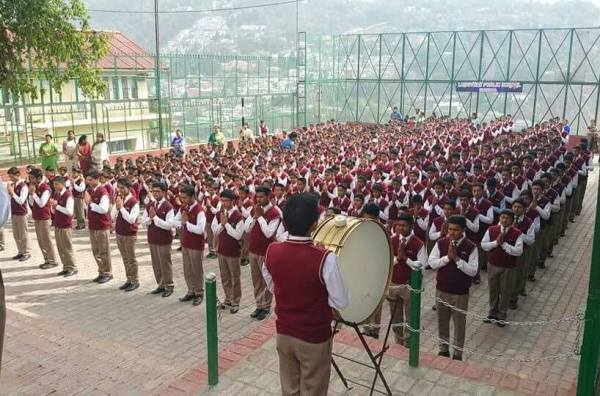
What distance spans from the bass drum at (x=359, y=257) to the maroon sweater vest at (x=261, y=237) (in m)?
2.94

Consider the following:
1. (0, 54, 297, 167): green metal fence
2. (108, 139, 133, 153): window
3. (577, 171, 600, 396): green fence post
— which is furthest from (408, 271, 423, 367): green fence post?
(108, 139, 133, 153): window

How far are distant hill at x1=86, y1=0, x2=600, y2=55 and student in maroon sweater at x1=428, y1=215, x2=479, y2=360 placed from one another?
5912 centimetres

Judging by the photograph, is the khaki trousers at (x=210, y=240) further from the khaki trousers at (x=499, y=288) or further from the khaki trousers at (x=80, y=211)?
the khaki trousers at (x=499, y=288)

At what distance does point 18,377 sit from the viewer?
4988 mm

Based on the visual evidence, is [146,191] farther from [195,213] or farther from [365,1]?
[365,1]

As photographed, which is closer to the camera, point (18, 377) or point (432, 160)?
point (18, 377)

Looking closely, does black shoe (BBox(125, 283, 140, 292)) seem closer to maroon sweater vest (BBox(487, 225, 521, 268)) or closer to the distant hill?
maroon sweater vest (BBox(487, 225, 521, 268))

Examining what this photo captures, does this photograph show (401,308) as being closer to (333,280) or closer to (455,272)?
(455,272)

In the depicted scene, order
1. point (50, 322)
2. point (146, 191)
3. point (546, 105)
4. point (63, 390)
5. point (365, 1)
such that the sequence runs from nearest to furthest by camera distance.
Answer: point (63, 390)
point (50, 322)
point (146, 191)
point (546, 105)
point (365, 1)

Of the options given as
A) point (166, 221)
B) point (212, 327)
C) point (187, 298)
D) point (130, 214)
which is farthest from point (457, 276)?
point (130, 214)

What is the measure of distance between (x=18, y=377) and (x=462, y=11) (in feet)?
292

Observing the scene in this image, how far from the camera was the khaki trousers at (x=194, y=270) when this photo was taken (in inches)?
280

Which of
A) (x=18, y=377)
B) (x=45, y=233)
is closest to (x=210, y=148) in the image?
(x=45, y=233)

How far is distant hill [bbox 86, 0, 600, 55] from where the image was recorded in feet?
216
